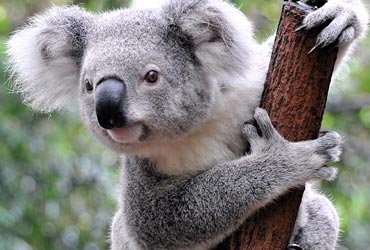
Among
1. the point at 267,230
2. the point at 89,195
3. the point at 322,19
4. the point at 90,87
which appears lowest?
the point at 89,195

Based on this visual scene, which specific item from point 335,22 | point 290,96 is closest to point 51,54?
point 290,96

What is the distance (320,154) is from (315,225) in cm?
69

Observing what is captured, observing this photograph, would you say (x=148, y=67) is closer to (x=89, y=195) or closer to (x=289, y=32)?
(x=289, y=32)

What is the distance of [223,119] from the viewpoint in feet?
11.0

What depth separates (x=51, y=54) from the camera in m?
3.63

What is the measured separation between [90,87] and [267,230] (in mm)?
1018

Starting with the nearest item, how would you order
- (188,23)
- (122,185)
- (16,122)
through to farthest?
(188,23), (122,185), (16,122)

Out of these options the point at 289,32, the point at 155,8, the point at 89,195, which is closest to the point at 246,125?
the point at 289,32

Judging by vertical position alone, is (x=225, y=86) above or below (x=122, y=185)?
above

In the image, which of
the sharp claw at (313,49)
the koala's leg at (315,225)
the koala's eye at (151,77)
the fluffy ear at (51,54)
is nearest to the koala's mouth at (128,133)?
the koala's eye at (151,77)

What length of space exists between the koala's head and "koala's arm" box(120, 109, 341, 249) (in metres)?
0.27

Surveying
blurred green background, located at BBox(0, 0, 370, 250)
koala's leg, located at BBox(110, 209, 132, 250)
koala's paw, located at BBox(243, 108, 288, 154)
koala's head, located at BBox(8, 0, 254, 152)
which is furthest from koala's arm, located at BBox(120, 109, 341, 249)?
blurred green background, located at BBox(0, 0, 370, 250)

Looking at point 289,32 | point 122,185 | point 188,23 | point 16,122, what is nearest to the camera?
point 289,32

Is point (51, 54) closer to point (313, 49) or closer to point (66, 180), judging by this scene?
point (313, 49)
